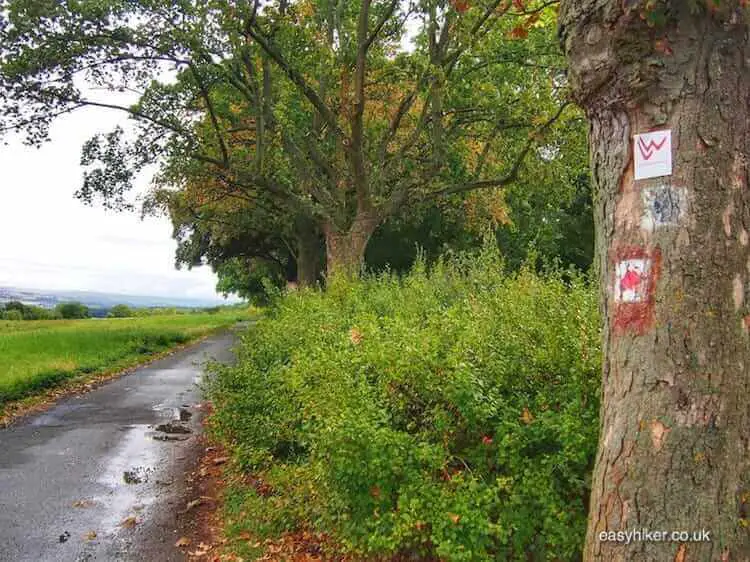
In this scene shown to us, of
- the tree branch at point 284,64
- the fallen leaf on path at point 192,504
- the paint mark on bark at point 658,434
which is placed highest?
the tree branch at point 284,64

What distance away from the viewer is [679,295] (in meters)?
2.64

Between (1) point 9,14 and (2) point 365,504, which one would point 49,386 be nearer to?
(1) point 9,14

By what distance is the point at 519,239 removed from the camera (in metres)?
29.2

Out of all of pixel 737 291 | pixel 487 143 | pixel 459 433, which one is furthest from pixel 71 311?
pixel 737 291

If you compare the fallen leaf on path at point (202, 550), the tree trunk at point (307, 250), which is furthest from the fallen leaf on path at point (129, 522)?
the tree trunk at point (307, 250)

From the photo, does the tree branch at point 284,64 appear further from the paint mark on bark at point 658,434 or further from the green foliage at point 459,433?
the paint mark on bark at point 658,434

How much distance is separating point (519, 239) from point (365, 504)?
2644 cm

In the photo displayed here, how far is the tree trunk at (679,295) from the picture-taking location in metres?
2.60

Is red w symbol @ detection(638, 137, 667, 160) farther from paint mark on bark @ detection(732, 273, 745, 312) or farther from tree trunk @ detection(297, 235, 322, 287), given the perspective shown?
tree trunk @ detection(297, 235, 322, 287)

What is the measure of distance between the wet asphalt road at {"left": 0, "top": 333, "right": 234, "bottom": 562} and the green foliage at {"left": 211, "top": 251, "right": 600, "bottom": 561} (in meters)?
1.25

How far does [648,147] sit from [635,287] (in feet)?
2.00

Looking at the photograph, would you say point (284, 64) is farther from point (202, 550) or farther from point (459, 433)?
point (459, 433)

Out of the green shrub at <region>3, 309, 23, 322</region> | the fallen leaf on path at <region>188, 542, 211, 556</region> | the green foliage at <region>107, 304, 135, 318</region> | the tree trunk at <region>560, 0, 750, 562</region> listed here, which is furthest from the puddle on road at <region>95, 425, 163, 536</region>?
the green foliage at <region>107, 304, 135, 318</region>

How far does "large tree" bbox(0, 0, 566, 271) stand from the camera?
1263 cm
